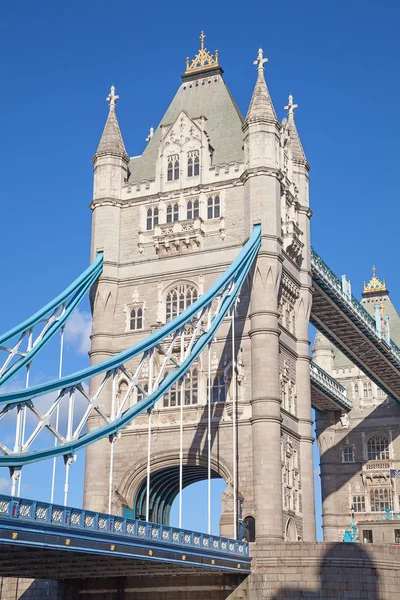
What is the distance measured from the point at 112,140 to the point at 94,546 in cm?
2741

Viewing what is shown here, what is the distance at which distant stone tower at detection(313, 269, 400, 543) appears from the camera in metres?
73.2

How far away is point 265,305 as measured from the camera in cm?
4338

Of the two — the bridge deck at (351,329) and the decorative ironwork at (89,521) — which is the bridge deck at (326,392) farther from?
the decorative ironwork at (89,521)

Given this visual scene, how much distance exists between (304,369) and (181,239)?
8913mm

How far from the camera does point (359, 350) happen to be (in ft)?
216

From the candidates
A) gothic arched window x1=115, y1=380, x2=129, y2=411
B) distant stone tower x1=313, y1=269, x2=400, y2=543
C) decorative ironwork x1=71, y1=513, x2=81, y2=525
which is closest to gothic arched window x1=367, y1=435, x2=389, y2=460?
distant stone tower x1=313, y1=269, x2=400, y2=543

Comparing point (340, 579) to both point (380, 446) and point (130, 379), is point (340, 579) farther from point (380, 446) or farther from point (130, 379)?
point (380, 446)

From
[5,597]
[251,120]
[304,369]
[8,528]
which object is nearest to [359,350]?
[304,369]

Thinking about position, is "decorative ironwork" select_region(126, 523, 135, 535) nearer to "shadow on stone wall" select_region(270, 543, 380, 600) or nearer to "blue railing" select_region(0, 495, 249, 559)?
"blue railing" select_region(0, 495, 249, 559)

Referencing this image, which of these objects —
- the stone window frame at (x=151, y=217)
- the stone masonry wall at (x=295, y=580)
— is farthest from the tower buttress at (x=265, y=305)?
the stone window frame at (x=151, y=217)

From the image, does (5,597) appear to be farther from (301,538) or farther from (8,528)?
(8,528)

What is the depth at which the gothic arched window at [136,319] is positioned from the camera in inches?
1832

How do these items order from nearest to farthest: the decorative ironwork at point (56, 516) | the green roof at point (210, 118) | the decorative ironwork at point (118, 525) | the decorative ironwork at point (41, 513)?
1. the decorative ironwork at point (41, 513)
2. the decorative ironwork at point (56, 516)
3. the decorative ironwork at point (118, 525)
4. the green roof at point (210, 118)

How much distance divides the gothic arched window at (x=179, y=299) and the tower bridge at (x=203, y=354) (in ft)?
0.34
